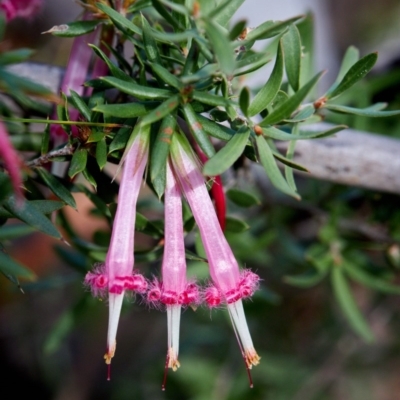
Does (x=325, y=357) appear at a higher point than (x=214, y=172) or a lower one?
lower

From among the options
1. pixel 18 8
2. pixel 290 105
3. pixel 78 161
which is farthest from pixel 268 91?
pixel 18 8

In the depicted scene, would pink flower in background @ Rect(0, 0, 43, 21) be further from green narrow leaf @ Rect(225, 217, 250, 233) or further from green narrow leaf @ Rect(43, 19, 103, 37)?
green narrow leaf @ Rect(225, 217, 250, 233)

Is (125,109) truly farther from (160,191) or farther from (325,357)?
(325,357)

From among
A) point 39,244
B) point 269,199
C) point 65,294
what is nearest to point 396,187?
point 269,199

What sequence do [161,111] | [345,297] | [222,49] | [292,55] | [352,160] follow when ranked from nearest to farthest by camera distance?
[222,49], [161,111], [292,55], [352,160], [345,297]

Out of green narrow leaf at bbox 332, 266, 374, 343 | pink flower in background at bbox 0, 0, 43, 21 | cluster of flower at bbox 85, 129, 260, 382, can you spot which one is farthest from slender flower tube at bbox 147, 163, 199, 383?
green narrow leaf at bbox 332, 266, 374, 343

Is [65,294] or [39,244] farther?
[39,244]

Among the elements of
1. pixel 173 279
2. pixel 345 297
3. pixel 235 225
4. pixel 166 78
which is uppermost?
pixel 166 78

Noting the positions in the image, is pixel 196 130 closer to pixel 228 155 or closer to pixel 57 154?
pixel 228 155
